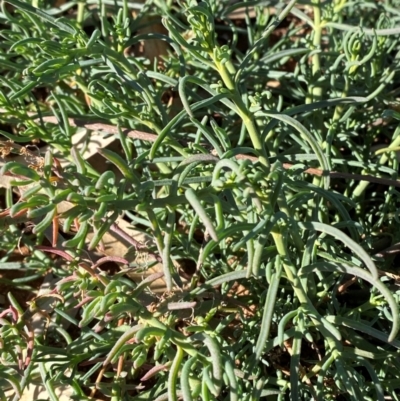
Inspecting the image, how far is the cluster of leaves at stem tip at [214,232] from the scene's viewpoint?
1086mm

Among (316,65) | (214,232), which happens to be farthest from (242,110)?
(316,65)

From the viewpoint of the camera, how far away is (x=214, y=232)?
3.08 feet

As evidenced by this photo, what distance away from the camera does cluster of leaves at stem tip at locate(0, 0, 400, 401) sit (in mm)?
1086

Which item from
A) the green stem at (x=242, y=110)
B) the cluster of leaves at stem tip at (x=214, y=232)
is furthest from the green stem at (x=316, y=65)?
the green stem at (x=242, y=110)

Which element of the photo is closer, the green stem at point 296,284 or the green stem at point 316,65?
the green stem at point 296,284

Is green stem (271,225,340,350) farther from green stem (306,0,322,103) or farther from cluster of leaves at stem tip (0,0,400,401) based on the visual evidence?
green stem (306,0,322,103)

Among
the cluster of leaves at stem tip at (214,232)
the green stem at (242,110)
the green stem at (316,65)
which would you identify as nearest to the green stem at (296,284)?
the cluster of leaves at stem tip at (214,232)

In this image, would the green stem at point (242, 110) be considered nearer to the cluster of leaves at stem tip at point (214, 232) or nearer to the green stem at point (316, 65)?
the cluster of leaves at stem tip at point (214, 232)

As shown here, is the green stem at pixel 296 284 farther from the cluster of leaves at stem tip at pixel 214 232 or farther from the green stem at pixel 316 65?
the green stem at pixel 316 65

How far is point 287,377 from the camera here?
145cm

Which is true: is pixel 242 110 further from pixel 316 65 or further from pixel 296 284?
pixel 316 65

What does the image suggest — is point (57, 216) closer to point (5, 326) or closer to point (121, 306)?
point (121, 306)

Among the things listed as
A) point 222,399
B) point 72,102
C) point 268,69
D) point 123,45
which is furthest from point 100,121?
point 222,399

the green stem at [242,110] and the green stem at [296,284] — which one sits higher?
the green stem at [242,110]
